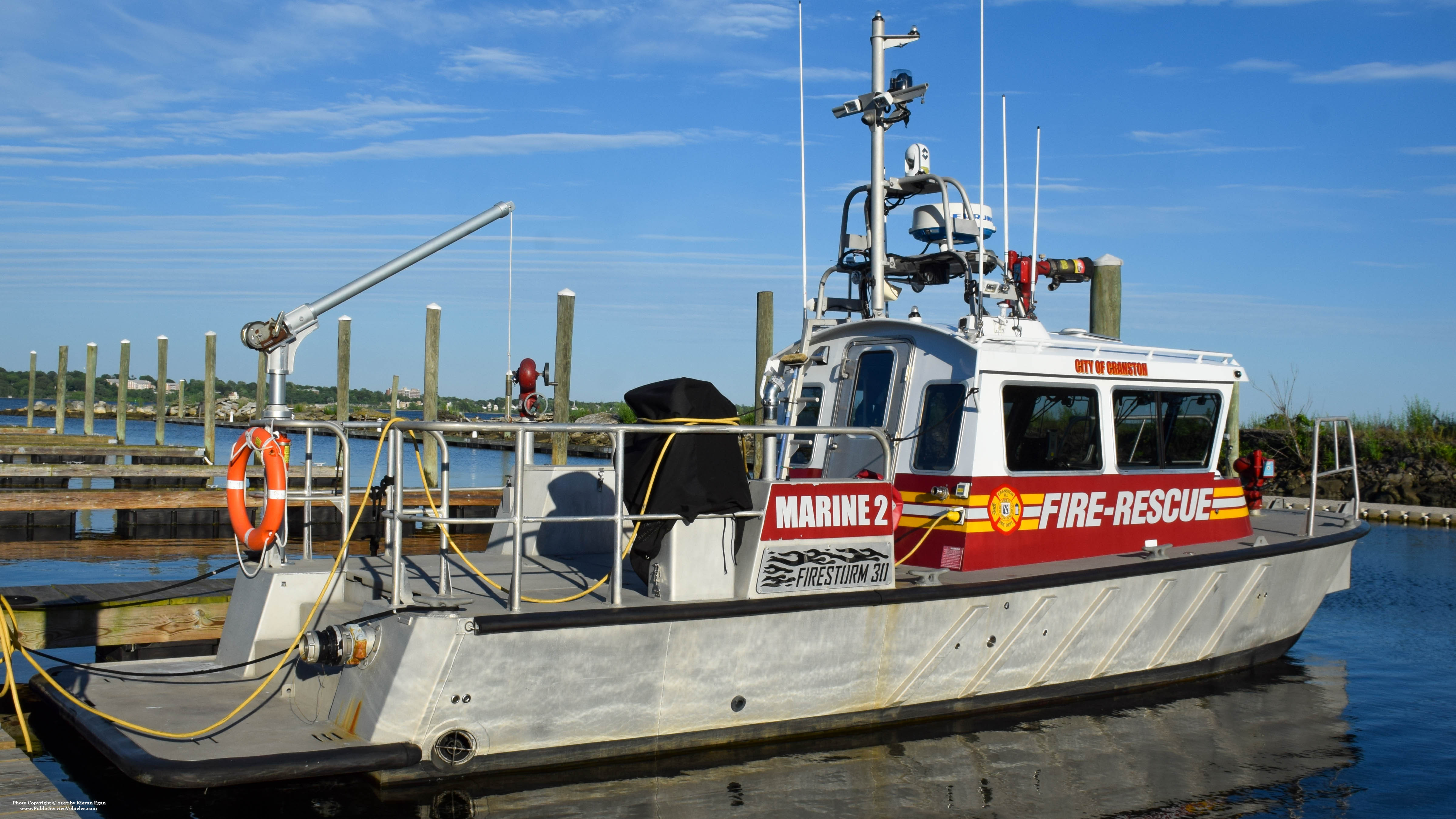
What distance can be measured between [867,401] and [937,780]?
304 centimetres

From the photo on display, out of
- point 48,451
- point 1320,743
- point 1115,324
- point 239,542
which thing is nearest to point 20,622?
point 239,542

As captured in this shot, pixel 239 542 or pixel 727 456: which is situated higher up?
pixel 727 456

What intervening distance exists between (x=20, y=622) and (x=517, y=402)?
3.87 m

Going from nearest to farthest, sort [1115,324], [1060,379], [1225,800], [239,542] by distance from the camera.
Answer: [1225,800]
[239,542]
[1060,379]
[1115,324]

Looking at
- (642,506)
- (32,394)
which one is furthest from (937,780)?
(32,394)

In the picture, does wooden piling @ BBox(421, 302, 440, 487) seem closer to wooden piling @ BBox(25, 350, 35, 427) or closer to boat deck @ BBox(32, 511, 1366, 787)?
boat deck @ BBox(32, 511, 1366, 787)

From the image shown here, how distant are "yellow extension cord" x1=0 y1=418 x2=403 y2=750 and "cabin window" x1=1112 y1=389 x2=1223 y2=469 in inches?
215

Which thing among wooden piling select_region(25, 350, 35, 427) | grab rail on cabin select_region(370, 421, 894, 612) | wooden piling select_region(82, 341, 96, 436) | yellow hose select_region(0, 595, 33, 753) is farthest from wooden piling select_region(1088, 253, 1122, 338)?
wooden piling select_region(25, 350, 35, 427)

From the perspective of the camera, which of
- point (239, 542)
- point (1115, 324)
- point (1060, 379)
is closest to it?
point (239, 542)

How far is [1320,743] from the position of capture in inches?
291

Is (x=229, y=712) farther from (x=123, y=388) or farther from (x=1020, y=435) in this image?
(x=123, y=388)

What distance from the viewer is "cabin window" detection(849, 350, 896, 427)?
26.7 ft

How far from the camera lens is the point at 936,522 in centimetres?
755

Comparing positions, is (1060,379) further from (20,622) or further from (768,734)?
(20,622)
